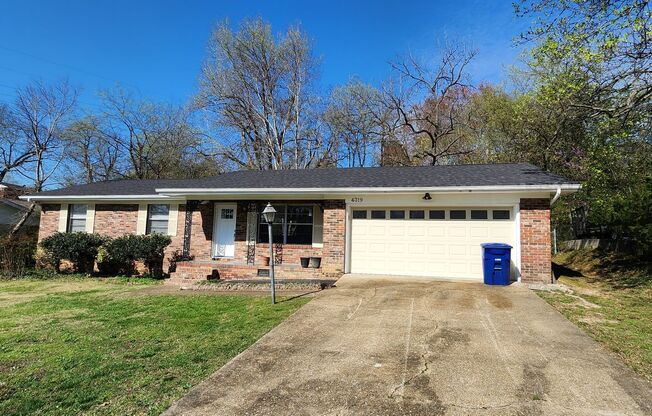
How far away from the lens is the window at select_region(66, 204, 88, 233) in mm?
15234

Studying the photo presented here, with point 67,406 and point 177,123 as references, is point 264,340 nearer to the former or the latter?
point 67,406

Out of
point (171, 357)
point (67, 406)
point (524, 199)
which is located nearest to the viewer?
point (67, 406)

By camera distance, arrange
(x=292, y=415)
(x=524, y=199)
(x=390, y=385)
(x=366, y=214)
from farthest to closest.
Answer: (x=366, y=214) < (x=524, y=199) < (x=390, y=385) < (x=292, y=415)

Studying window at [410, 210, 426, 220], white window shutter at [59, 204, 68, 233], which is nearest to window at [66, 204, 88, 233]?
white window shutter at [59, 204, 68, 233]

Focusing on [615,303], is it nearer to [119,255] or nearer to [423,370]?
[423,370]

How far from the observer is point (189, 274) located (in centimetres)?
1162

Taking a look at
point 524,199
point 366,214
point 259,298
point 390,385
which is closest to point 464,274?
point 524,199

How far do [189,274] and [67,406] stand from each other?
818 cm

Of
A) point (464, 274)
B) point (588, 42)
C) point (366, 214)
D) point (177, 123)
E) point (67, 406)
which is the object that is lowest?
point (67, 406)

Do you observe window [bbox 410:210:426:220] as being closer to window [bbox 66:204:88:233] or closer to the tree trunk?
window [bbox 66:204:88:233]

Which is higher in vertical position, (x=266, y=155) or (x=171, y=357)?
(x=266, y=155)

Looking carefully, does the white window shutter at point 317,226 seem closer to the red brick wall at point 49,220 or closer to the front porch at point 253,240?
the front porch at point 253,240

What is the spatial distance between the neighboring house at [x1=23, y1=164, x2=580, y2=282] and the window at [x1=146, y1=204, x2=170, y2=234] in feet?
0.13

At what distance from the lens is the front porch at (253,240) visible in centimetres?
1141
